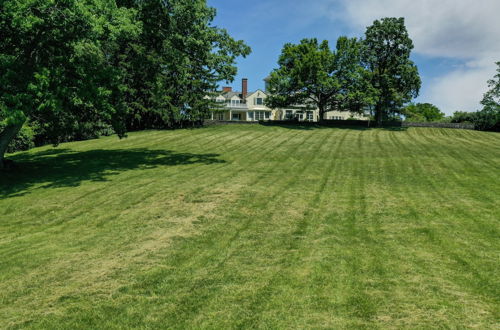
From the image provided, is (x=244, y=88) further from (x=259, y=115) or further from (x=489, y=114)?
(x=489, y=114)

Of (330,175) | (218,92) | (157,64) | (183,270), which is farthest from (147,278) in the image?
(218,92)

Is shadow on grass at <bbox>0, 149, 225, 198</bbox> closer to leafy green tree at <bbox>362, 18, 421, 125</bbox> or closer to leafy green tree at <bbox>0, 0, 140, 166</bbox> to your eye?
leafy green tree at <bbox>0, 0, 140, 166</bbox>

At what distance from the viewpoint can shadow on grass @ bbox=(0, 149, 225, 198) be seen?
55.2ft

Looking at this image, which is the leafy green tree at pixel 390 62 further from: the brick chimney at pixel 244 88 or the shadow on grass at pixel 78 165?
the shadow on grass at pixel 78 165

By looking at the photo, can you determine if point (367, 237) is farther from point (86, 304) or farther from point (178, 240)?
point (86, 304)

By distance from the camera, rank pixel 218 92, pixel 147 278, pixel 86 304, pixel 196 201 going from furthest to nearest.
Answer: pixel 218 92 < pixel 196 201 < pixel 147 278 < pixel 86 304

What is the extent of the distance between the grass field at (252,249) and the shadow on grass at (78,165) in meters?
0.23

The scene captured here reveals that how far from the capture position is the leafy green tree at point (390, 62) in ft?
184

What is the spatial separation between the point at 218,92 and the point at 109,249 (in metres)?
46.5

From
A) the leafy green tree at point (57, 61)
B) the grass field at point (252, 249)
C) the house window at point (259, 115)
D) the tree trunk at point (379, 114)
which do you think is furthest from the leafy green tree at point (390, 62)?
the leafy green tree at point (57, 61)

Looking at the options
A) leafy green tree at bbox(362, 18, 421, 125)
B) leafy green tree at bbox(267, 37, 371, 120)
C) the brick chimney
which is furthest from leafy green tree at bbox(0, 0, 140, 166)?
the brick chimney

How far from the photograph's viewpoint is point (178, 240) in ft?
30.5

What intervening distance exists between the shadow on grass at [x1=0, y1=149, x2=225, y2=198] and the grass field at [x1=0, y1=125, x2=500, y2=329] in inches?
9.2

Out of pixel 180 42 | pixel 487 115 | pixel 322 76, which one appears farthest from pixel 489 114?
pixel 180 42
